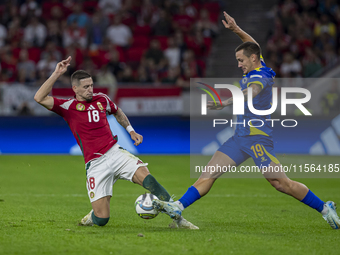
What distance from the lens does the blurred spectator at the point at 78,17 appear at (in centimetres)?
1835

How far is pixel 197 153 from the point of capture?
47.1 ft

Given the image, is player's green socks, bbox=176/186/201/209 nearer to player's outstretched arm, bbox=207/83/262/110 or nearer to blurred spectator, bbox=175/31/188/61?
player's outstretched arm, bbox=207/83/262/110

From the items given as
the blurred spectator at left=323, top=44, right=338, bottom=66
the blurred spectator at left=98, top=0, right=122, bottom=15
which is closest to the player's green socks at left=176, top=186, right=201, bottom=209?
the blurred spectator at left=323, top=44, right=338, bottom=66

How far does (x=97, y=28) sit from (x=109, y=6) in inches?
63.9

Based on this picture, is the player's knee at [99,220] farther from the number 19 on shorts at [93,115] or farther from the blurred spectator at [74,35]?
the blurred spectator at [74,35]

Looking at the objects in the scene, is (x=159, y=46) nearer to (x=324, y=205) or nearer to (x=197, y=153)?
(x=197, y=153)

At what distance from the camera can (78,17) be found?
1852 cm

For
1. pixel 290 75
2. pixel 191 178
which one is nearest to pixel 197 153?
pixel 191 178

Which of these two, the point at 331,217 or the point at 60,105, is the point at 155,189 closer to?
the point at 60,105

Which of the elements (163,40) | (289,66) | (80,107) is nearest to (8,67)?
(163,40)

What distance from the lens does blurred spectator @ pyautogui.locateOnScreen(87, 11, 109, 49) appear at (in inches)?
714

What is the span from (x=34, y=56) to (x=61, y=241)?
13403mm

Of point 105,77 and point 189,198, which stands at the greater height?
point 105,77

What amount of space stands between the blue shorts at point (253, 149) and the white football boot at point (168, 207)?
2.85ft
